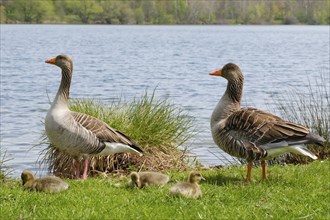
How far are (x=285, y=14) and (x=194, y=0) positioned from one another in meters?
25.3

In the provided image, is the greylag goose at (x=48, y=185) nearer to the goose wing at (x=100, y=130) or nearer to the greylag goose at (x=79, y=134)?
the greylag goose at (x=79, y=134)

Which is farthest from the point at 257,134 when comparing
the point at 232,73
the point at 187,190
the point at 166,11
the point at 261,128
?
the point at 166,11

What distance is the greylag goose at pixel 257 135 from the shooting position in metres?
9.30

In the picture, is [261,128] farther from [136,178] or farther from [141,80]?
[141,80]

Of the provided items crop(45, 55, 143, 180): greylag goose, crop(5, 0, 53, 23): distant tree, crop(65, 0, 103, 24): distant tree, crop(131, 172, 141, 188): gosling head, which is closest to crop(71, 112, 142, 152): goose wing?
crop(45, 55, 143, 180): greylag goose

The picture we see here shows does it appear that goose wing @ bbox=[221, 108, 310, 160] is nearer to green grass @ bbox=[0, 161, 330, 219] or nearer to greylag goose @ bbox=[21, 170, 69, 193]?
green grass @ bbox=[0, 161, 330, 219]

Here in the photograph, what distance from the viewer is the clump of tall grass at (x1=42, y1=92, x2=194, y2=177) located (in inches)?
498

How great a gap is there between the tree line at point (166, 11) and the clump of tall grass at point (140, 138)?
119 meters

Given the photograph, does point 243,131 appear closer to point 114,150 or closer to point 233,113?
point 233,113

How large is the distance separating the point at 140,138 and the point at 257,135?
4192 millimetres

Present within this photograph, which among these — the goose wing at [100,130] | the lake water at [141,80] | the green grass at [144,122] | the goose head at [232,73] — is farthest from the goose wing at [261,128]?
the lake water at [141,80]

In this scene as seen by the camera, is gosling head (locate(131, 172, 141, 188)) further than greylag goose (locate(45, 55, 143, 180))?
No

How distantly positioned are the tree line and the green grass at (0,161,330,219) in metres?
124

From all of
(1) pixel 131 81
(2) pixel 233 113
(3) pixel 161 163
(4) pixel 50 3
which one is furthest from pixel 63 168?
(4) pixel 50 3
